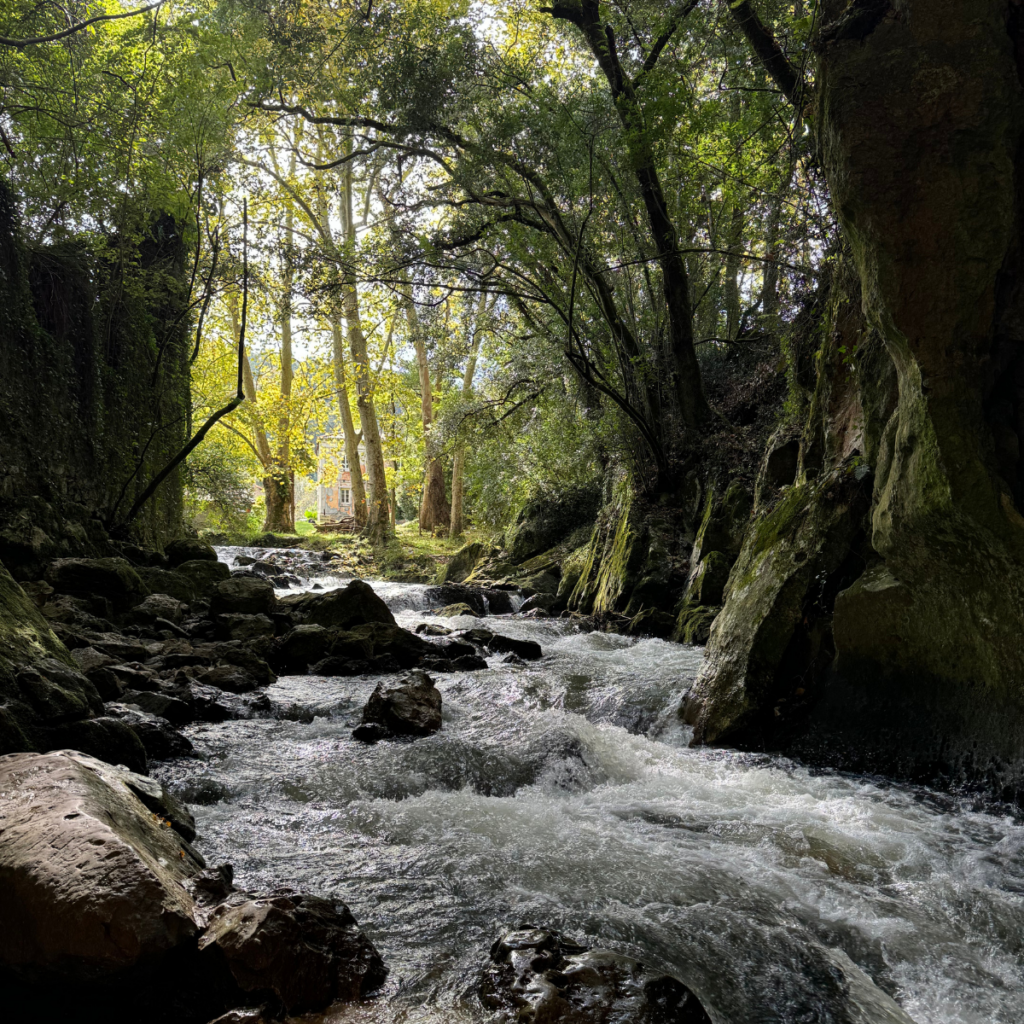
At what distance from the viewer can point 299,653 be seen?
7.91 m

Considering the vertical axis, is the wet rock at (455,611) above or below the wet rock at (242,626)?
below

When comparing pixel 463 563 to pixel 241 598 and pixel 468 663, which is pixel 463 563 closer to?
pixel 241 598

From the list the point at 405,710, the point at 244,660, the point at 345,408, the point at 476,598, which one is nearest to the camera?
the point at 405,710

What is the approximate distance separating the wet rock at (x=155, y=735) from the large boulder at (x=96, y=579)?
3.69 m

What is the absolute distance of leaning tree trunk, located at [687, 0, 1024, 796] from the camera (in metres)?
3.71

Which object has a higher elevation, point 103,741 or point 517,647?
point 103,741

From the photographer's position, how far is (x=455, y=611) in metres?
12.7

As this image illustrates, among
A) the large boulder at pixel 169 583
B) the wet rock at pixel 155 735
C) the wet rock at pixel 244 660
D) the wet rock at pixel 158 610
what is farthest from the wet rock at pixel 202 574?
the wet rock at pixel 155 735

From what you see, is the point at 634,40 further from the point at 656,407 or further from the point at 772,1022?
the point at 772,1022

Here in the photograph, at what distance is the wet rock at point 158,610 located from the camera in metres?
8.08

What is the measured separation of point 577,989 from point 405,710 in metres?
Result: 3.63

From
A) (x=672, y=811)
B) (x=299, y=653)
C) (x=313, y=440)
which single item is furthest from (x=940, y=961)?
(x=313, y=440)

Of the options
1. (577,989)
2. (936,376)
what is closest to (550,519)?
(936,376)

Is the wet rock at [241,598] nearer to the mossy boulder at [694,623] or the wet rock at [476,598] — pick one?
Answer: the wet rock at [476,598]
